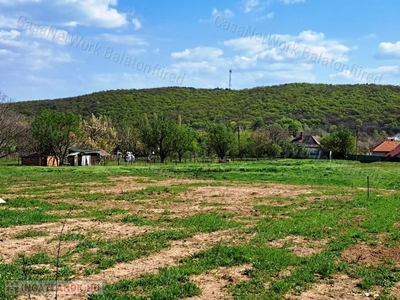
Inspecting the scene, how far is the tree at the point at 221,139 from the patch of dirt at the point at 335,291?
62.1m

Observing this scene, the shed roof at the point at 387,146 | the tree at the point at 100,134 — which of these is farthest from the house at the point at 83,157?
the shed roof at the point at 387,146

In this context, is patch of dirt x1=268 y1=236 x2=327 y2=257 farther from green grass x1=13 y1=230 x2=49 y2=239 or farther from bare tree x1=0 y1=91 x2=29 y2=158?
bare tree x1=0 y1=91 x2=29 y2=158

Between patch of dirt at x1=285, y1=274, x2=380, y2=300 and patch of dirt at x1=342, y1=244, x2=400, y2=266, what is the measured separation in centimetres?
130

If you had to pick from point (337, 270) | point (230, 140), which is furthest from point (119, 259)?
point (230, 140)

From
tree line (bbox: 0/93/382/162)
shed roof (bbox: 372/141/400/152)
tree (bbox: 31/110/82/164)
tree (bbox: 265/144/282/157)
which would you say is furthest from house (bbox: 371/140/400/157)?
Result: tree (bbox: 31/110/82/164)

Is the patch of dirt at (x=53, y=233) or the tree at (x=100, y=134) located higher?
the tree at (x=100, y=134)

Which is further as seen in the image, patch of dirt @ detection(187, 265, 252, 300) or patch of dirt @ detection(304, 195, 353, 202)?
patch of dirt @ detection(304, 195, 353, 202)

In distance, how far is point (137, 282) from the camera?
7.13 meters

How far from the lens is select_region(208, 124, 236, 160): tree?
228 ft

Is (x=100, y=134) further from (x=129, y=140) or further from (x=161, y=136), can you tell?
(x=161, y=136)

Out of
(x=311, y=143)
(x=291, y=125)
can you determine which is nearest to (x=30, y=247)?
(x=311, y=143)

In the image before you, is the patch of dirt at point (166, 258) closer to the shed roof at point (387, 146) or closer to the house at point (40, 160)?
the house at point (40, 160)

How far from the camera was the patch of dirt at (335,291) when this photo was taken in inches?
266

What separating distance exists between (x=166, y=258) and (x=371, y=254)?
173 inches
